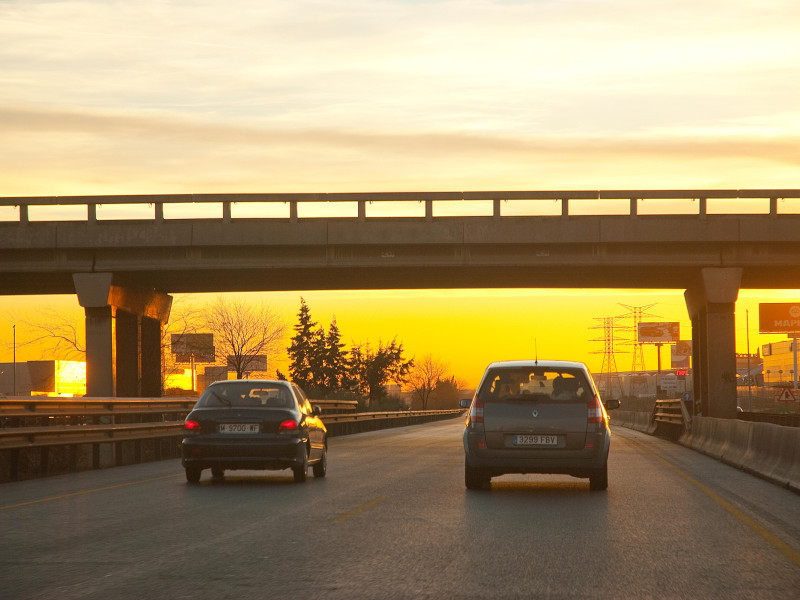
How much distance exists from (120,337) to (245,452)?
24994 mm

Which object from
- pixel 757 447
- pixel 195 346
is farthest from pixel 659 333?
pixel 757 447

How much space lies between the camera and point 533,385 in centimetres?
1541

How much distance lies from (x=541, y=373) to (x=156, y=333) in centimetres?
3009

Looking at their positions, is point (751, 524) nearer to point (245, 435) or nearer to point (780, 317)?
point (245, 435)

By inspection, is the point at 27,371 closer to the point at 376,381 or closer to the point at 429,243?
the point at 376,381

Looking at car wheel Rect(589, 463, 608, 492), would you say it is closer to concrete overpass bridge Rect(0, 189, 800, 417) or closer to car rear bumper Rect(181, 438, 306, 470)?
car rear bumper Rect(181, 438, 306, 470)

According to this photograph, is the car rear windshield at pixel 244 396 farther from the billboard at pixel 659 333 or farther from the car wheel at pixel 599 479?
the billboard at pixel 659 333

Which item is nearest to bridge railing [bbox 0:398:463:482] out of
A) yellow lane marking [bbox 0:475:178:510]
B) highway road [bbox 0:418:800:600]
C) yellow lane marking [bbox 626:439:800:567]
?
highway road [bbox 0:418:800:600]

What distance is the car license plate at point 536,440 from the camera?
1494cm

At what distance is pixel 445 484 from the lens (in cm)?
1639

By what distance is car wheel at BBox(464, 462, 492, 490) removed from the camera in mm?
15203

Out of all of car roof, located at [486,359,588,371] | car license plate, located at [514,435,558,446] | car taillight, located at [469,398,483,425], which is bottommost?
car license plate, located at [514,435,558,446]

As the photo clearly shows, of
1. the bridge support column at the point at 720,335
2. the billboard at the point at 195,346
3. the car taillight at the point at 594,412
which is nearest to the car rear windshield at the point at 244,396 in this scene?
the car taillight at the point at 594,412

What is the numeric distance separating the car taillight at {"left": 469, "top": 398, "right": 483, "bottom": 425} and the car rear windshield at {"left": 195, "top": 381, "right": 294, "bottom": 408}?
2937 millimetres
